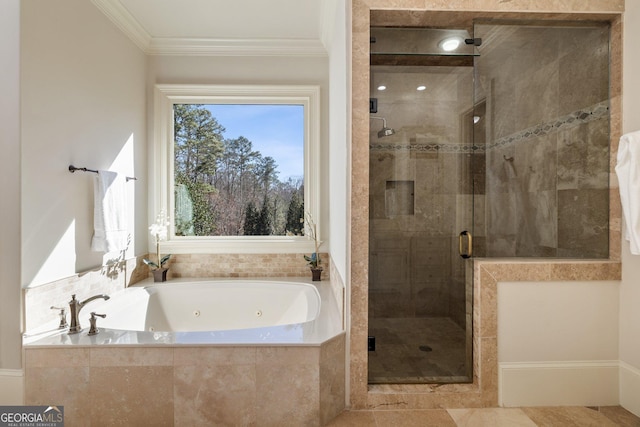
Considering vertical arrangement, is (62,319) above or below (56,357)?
above

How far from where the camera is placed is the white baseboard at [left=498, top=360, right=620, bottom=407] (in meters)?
1.87

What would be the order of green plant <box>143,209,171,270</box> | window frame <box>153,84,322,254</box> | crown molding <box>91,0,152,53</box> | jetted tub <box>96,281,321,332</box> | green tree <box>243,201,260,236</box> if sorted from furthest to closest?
green tree <box>243,201,260,236</box>
window frame <box>153,84,322,254</box>
green plant <box>143,209,171,270</box>
jetted tub <box>96,281,321,332</box>
crown molding <box>91,0,152,53</box>

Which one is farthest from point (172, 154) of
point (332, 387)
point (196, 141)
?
point (332, 387)

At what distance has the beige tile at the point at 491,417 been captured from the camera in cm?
172

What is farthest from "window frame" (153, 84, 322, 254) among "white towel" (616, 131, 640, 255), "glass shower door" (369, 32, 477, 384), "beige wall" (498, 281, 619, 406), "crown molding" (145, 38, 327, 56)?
"white towel" (616, 131, 640, 255)

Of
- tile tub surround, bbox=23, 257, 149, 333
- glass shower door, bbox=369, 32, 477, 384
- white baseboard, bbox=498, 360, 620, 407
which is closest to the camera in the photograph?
tile tub surround, bbox=23, 257, 149, 333

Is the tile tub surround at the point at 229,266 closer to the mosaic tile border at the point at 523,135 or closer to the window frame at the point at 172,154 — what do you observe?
the window frame at the point at 172,154

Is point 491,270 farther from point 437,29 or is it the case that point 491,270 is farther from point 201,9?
point 201,9

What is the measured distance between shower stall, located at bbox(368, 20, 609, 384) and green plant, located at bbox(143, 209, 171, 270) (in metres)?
1.86

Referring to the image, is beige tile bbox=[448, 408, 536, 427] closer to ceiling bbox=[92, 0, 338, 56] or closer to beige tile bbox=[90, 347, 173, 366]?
beige tile bbox=[90, 347, 173, 366]

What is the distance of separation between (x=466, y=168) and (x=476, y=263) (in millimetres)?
675

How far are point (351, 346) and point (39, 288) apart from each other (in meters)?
1.75

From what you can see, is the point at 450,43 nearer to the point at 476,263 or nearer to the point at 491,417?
the point at 476,263

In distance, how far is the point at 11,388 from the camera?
5.55 ft
